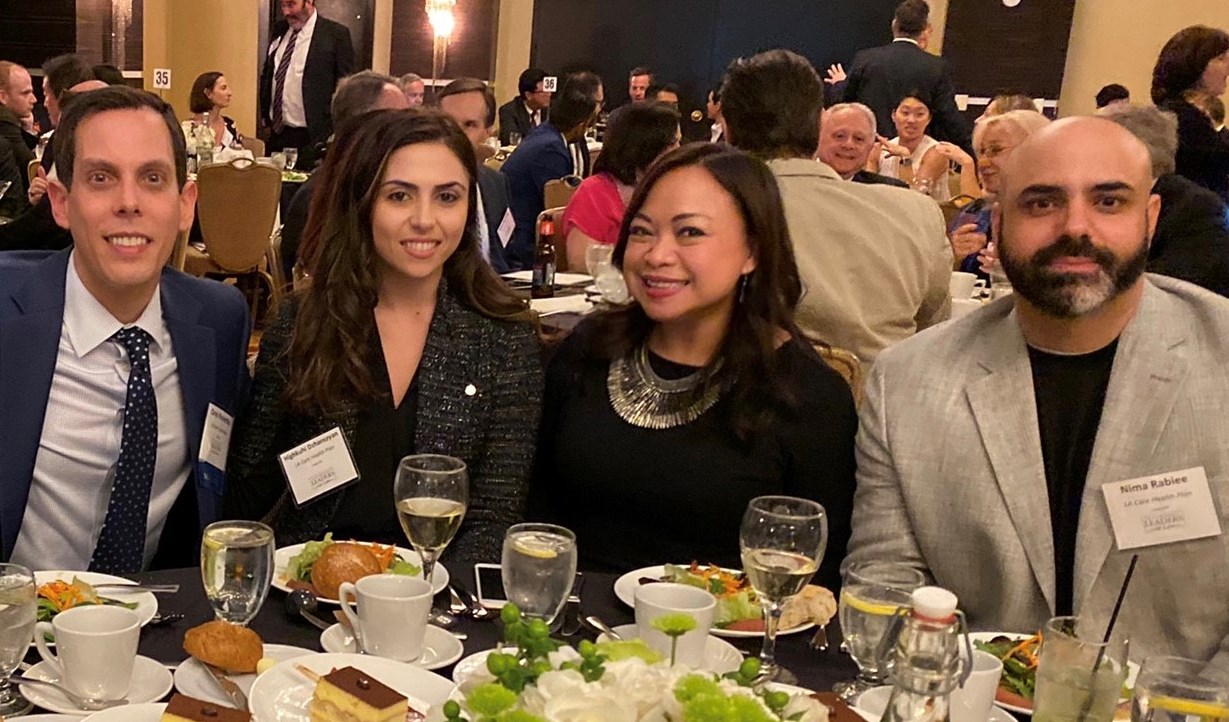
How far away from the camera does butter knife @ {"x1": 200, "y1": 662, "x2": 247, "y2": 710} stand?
143 cm

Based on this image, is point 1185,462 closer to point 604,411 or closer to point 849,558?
point 849,558

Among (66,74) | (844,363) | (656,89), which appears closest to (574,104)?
(66,74)

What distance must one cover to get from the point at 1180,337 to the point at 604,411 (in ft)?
3.58

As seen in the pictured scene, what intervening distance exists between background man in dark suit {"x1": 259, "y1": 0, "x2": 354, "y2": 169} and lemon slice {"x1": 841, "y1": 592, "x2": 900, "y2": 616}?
28.7 ft

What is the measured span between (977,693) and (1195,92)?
461 centimetres

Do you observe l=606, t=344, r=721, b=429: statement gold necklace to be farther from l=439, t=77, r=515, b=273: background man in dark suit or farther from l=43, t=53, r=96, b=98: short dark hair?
l=43, t=53, r=96, b=98: short dark hair

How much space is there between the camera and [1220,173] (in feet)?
17.3

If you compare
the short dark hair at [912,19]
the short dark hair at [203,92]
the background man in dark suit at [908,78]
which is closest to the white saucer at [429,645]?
the background man in dark suit at [908,78]

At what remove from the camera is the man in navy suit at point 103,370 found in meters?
2.27

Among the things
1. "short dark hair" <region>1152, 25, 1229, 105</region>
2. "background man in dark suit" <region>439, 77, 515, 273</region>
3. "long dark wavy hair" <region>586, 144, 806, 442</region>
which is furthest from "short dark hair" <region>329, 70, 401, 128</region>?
"short dark hair" <region>1152, 25, 1229, 105</region>

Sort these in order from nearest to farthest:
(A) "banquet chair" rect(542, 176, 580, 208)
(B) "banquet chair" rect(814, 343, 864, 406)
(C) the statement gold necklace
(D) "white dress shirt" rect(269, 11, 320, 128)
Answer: (C) the statement gold necklace
(B) "banquet chair" rect(814, 343, 864, 406)
(A) "banquet chair" rect(542, 176, 580, 208)
(D) "white dress shirt" rect(269, 11, 320, 128)

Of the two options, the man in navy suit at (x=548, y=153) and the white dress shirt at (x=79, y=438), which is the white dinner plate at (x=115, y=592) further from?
the man in navy suit at (x=548, y=153)

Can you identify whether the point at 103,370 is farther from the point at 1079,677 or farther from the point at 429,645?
the point at 1079,677

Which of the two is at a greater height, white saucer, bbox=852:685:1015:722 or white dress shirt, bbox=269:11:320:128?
white dress shirt, bbox=269:11:320:128
